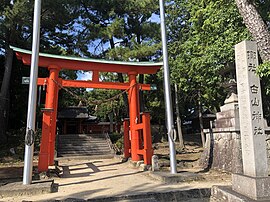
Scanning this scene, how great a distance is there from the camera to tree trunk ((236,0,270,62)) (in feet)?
21.3

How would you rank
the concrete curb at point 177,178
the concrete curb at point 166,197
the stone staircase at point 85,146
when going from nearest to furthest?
the concrete curb at point 166,197
the concrete curb at point 177,178
the stone staircase at point 85,146

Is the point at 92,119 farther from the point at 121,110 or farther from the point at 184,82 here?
the point at 184,82

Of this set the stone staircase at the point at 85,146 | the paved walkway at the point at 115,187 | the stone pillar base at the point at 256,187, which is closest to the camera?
the stone pillar base at the point at 256,187

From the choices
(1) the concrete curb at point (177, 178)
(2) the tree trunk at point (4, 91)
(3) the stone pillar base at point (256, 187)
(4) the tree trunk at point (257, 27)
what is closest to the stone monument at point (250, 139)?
(3) the stone pillar base at point (256, 187)

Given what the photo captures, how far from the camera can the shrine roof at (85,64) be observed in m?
9.16

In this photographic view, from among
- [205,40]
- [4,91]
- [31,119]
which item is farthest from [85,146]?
[31,119]

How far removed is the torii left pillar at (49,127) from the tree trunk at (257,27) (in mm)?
7059

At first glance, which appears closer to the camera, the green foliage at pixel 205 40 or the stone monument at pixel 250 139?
the stone monument at pixel 250 139

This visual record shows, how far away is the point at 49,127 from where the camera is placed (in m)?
8.36

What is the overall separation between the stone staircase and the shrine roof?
25.1 feet

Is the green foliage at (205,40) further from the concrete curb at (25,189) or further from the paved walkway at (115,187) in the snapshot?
the concrete curb at (25,189)

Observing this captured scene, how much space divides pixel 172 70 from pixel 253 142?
36.8ft

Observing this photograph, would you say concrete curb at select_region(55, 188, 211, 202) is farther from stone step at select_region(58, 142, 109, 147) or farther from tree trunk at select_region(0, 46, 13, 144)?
tree trunk at select_region(0, 46, 13, 144)

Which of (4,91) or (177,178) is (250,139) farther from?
(4,91)
